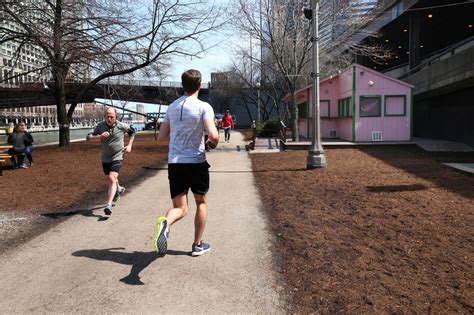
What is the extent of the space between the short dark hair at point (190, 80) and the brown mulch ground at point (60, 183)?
156 inches

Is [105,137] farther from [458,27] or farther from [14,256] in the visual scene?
[458,27]

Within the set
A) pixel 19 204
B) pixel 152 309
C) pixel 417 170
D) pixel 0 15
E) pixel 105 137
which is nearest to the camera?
pixel 152 309

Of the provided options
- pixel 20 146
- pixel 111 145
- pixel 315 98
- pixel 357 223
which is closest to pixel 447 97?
pixel 315 98

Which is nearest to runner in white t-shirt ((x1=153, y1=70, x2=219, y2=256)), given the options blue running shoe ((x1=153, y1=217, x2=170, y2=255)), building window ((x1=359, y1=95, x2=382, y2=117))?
blue running shoe ((x1=153, y1=217, x2=170, y2=255))

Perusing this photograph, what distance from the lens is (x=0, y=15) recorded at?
14789 millimetres

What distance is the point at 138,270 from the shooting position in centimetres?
429

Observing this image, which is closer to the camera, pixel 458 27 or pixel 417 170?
pixel 417 170

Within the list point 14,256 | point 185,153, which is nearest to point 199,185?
point 185,153

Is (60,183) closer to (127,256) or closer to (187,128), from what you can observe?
(127,256)

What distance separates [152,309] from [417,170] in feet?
29.8

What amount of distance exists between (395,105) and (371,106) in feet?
3.34

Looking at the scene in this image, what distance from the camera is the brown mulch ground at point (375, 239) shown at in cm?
355

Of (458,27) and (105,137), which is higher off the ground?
(458,27)

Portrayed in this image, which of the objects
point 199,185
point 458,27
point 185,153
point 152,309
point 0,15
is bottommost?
point 152,309
